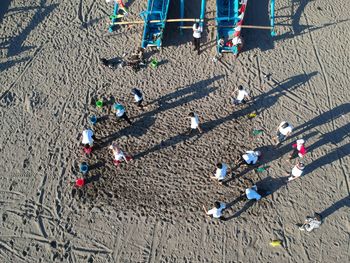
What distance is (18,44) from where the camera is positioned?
15625mm

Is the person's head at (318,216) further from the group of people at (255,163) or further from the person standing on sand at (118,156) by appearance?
the person standing on sand at (118,156)

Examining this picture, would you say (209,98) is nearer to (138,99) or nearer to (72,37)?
(138,99)

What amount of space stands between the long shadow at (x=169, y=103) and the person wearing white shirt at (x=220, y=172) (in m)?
2.33

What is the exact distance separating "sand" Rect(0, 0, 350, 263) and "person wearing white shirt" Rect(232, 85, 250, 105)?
0.36m

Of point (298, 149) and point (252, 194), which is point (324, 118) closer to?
point (298, 149)

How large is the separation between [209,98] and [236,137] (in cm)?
208

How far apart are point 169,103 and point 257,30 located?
559cm

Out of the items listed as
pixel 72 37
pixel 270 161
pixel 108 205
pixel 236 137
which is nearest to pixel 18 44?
pixel 72 37

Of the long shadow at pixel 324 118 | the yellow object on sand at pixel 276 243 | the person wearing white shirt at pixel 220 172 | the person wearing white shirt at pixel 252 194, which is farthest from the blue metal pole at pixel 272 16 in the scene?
the yellow object on sand at pixel 276 243

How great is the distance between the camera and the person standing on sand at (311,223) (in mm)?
11536

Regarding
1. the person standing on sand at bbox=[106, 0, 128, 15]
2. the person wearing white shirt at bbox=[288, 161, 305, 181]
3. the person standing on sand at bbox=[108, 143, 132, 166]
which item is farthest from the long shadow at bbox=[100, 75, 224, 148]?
the person standing on sand at bbox=[106, 0, 128, 15]

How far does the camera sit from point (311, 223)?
38.1ft

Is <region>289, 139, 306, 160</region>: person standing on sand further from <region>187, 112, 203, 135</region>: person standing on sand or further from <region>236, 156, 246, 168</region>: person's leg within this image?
<region>187, 112, 203, 135</region>: person standing on sand

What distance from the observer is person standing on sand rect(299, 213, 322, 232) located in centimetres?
1154
